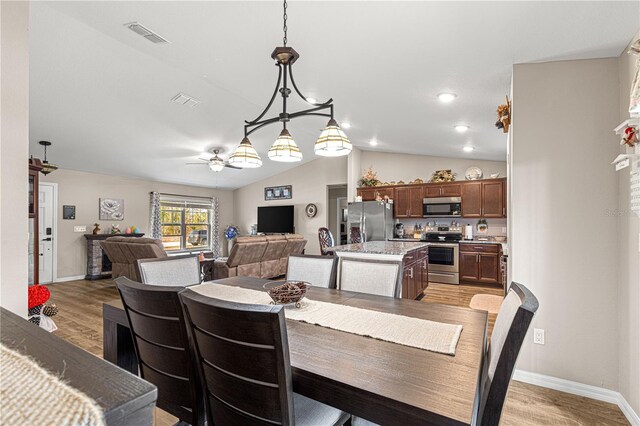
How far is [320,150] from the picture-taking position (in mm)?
2217

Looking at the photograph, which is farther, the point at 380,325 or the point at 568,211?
the point at 568,211

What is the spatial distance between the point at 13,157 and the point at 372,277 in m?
2.22

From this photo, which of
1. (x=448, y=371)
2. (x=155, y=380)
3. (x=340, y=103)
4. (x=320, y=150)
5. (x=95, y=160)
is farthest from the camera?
(x=95, y=160)

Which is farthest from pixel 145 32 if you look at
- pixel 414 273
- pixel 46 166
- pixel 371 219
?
pixel 371 219

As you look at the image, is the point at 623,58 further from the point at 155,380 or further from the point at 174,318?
the point at 155,380

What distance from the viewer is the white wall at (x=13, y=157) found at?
1569mm

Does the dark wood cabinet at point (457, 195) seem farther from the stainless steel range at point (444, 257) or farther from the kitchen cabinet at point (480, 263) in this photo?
the kitchen cabinet at point (480, 263)

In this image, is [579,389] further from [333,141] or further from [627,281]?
[333,141]

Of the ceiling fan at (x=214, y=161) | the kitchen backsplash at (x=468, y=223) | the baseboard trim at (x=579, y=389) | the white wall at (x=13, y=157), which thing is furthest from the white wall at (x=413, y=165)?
the white wall at (x=13, y=157)

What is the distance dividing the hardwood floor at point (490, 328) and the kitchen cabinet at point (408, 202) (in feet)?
5.22

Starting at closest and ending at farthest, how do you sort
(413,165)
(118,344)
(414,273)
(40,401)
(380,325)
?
(40,401) → (380,325) → (118,344) → (414,273) → (413,165)

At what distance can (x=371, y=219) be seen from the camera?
6305 mm

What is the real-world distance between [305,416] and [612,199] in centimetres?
246

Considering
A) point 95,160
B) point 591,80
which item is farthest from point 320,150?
point 95,160
